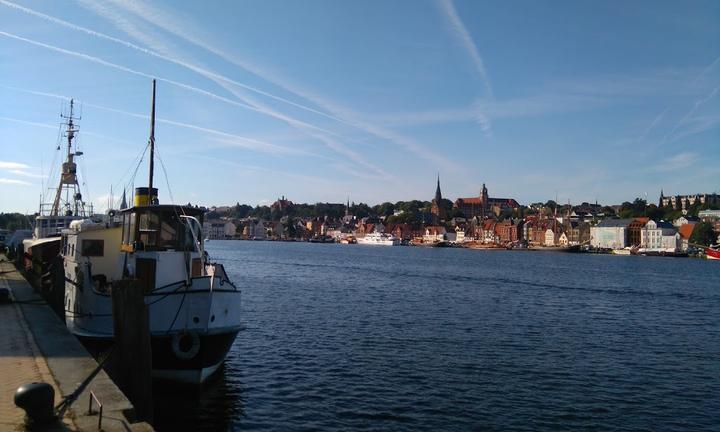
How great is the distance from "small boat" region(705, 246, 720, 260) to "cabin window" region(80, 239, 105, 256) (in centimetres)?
16387

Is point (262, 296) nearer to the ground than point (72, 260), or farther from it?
nearer to the ground

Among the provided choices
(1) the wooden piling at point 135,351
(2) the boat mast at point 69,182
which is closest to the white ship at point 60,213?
(2) the boat mast at point 69,182

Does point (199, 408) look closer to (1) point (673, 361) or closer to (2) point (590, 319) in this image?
(1) point (673, 361)

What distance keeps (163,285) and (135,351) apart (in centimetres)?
556

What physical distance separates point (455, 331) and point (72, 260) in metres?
18.5

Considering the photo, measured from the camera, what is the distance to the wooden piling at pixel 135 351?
559 inches

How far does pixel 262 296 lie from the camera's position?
45812mm

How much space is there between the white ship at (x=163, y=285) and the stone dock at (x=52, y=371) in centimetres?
138

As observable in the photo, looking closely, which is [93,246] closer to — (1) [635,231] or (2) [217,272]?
(2) [217,272]

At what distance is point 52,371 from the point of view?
14.3 meters

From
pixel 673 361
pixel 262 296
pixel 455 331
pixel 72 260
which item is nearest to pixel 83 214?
pixel 262 296

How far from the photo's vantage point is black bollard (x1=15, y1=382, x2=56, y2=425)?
1018cm

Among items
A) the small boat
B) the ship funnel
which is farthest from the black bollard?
the small boat

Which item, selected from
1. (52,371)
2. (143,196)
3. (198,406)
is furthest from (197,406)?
(143,196)
